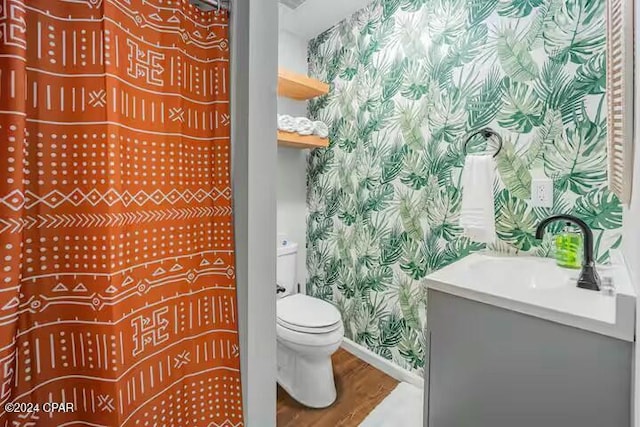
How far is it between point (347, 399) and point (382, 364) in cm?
38

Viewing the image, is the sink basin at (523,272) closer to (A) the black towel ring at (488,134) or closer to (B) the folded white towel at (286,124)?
(A) the black towel ring at (488,134)

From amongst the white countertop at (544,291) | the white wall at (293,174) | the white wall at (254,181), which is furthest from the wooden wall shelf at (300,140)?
the white countertop at (544,291)

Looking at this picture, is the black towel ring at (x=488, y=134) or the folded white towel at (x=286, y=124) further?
the folded white towel at (x=286, y=124)

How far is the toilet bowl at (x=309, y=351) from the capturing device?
1580 millimetres

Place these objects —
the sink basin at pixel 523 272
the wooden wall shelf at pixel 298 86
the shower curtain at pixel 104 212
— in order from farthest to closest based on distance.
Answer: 1. the wooden wall shelf at pixel 298 86
2. the sink basin at pixel 523 272
3. the shower curtain at pixel 104 212

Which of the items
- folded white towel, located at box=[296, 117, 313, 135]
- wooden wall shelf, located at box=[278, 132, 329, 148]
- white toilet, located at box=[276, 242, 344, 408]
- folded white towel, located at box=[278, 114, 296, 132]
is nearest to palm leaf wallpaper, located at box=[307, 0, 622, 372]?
wooden wall shelf, located at box=[278, 132, 329, 148]

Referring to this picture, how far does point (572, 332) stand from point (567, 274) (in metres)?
0.42

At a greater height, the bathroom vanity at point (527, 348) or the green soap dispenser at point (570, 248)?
the green soap dispenser at point (570, 248)

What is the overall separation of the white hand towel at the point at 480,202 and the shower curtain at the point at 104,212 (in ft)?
4.10

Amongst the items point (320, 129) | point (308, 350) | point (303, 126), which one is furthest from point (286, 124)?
point (308, 350)

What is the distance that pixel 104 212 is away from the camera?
634 millimetres

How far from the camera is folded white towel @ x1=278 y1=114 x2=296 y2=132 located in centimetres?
200

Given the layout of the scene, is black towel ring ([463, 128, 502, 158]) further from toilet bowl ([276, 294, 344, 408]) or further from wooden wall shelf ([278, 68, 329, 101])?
toilet bowl ([276, 294, 344, 408])

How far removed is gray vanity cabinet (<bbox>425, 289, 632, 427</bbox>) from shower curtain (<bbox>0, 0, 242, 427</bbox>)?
2.84ft
